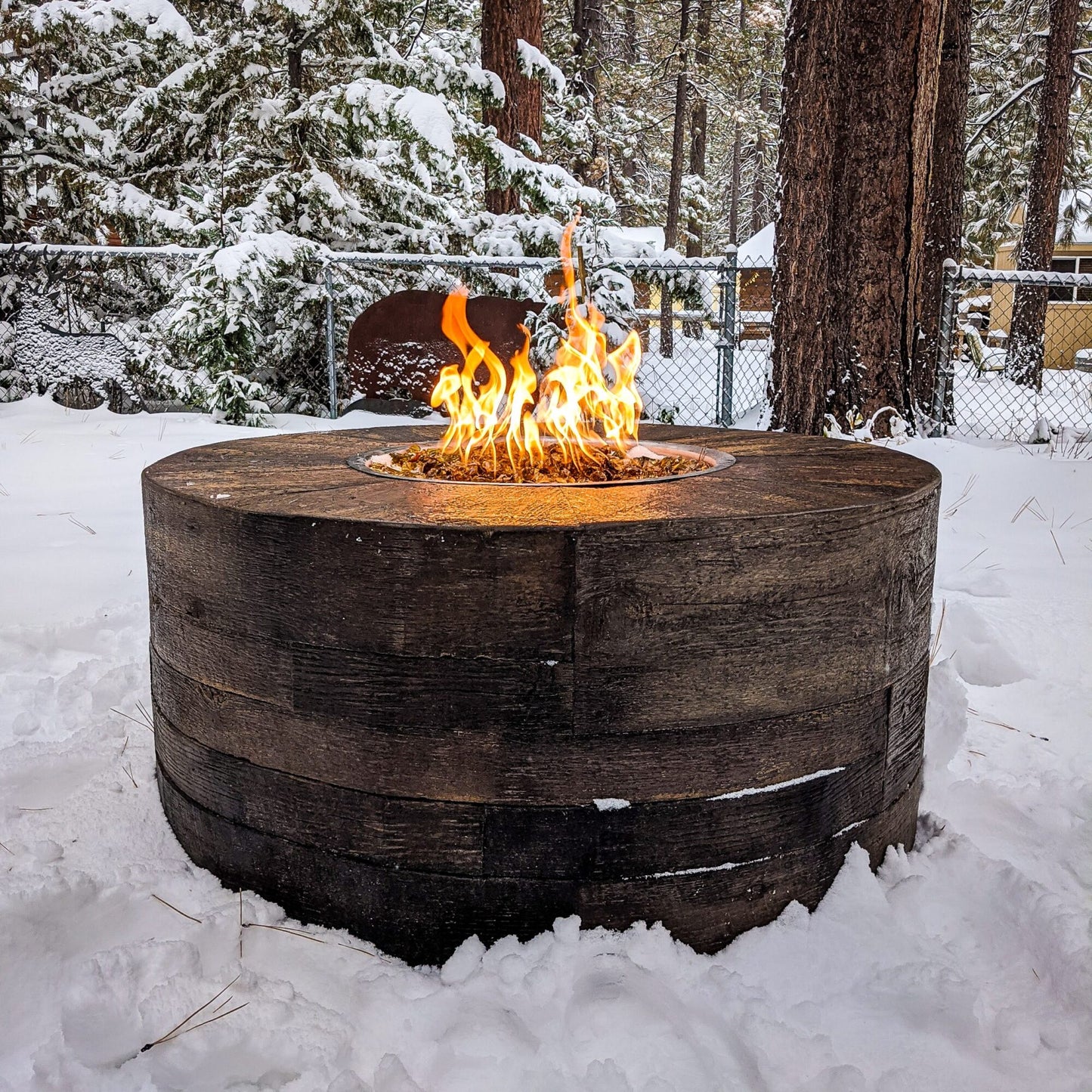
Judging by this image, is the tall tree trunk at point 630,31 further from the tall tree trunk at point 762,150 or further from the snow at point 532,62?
the snow at point 532,62

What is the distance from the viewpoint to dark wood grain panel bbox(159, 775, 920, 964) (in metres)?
1.75

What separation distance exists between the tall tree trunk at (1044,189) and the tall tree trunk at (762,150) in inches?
216

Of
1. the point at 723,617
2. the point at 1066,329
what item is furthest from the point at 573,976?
the point at 1066,329

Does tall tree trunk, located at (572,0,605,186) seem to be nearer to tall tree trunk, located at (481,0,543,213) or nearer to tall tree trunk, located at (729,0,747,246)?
tall tree trunk, located at (481,0,543,213)

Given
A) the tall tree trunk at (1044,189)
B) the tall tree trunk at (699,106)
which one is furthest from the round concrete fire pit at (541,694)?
the tall tree trunk at (699,106)

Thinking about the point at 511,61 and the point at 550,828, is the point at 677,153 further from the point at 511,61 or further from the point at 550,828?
the point at 550,828

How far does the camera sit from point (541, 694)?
1647 mm

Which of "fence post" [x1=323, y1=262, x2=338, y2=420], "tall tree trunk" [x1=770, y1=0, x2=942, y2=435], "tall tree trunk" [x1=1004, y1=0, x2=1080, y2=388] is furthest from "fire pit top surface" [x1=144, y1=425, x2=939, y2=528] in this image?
"tall tree trunk" [x1=1004, y1=0, x2=1080, y2=388]

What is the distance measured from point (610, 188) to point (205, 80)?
11.7 m

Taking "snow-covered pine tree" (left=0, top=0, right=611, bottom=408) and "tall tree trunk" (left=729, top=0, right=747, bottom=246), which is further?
"tall tree trunk" (left=729, top=0, right=747, bottom=246)

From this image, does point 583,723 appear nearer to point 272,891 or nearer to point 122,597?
point 272,891

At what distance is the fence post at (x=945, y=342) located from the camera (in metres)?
6.58

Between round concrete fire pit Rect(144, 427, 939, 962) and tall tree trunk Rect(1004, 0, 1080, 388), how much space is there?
11650mm

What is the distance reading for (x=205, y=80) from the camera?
7.89 metres
